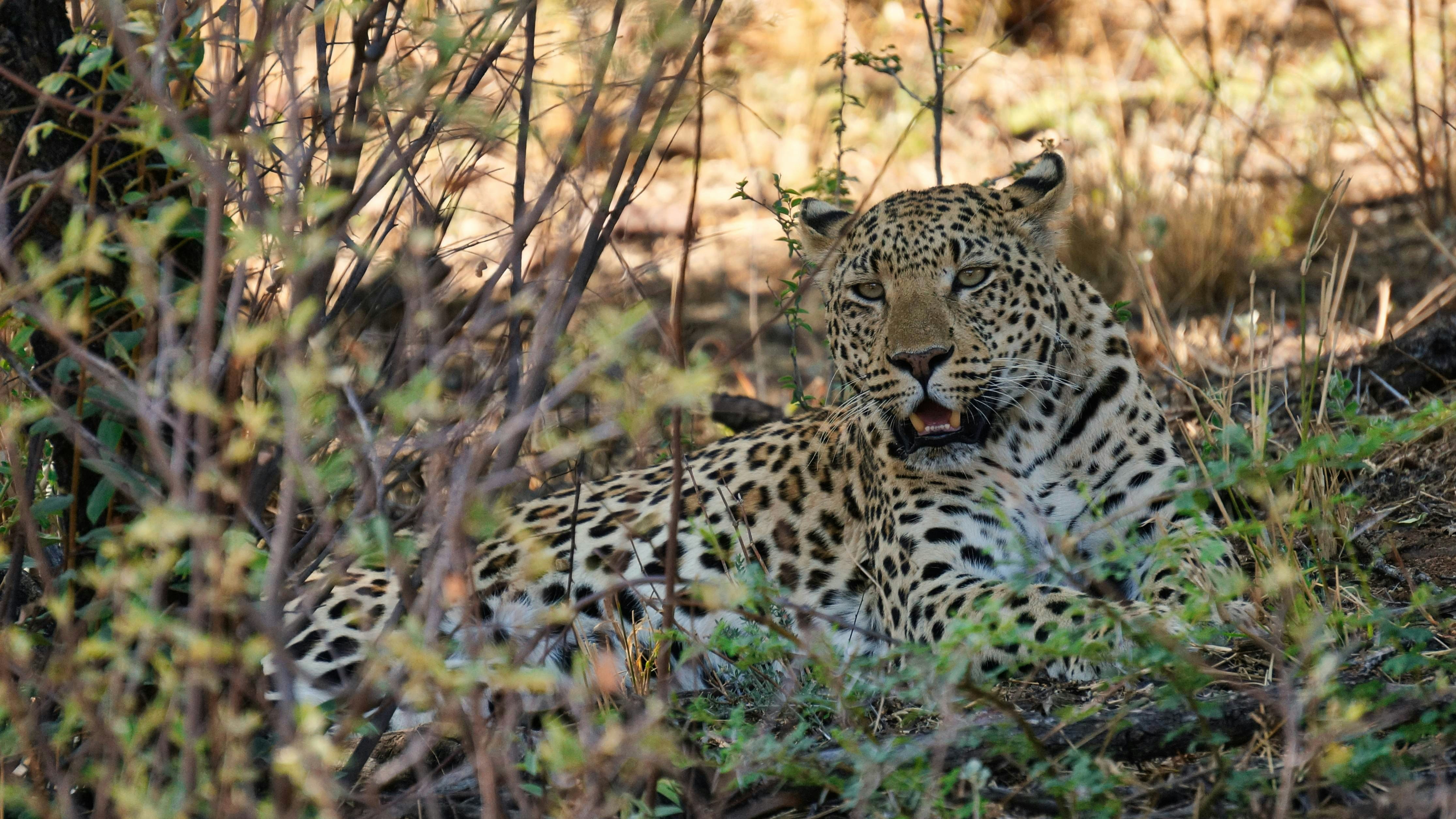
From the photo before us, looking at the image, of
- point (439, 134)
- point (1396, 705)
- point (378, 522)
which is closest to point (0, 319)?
point (439, 134)

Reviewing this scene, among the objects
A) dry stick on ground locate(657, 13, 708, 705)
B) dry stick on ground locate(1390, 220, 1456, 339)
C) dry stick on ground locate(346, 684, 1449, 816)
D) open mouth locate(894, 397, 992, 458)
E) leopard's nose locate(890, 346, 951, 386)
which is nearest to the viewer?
dry stick on ground locate(657, 13, 708, 705)

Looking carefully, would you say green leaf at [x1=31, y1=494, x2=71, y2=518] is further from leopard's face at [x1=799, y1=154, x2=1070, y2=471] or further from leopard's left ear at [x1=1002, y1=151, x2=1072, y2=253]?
leopard's left ear at [x1=1002, y1=151, x2=1072, y2=253]

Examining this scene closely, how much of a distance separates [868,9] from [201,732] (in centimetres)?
1212

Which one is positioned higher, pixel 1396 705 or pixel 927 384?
pixel 927 384

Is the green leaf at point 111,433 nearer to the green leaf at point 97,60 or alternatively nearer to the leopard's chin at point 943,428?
the green leaf at point 97,60

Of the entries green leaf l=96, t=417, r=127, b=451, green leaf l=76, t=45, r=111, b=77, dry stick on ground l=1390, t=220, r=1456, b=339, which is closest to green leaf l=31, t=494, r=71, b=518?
green leaf l=96, t=417, r=127, b=451

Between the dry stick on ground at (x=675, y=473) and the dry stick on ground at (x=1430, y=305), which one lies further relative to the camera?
the dry stick on ground at (x=1430, y=305)

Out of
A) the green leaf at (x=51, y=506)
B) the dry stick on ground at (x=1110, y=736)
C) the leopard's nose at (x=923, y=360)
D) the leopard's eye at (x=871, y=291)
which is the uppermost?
the leopard's eye at (x=871, y=291)

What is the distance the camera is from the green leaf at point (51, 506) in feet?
11.8

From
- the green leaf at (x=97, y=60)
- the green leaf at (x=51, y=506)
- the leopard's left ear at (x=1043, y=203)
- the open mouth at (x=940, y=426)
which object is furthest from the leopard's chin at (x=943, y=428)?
the green leaf at (x=97, y=60)

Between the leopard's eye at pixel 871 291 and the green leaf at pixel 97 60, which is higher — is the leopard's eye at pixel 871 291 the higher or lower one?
the lower one

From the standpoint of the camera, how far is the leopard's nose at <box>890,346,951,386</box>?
490 centimetres

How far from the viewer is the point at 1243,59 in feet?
40.7

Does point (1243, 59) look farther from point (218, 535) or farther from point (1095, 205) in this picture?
point (218, 535)
